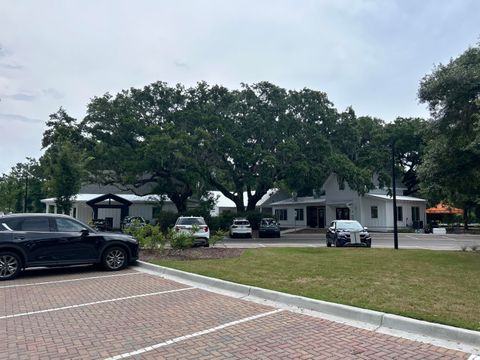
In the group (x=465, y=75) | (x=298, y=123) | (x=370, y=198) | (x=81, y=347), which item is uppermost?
(x=298, y=123)

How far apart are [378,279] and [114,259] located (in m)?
7.41

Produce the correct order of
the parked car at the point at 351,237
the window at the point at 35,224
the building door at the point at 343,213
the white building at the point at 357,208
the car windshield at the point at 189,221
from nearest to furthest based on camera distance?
1. the window at the point at 35,224
2. the parked car at the point at 351,237
3. the car windshield at the point at 189,221
4. the white building at the point at 357,208
5. the building door at the point at 343,213

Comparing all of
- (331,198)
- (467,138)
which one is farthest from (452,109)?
(331,198)

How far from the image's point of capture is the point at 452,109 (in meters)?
15.7

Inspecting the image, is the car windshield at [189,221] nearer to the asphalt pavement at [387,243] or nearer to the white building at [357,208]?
the asphalt pavement at [387,243]

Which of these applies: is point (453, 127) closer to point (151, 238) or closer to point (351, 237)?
point (351, 237)

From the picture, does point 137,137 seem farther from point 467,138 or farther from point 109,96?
point 467,138

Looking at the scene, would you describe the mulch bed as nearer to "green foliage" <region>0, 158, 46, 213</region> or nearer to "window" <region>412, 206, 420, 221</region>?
"window" <region>412, 206, 420, 221</region>

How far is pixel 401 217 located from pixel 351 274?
34.0 meters

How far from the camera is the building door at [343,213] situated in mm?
44719

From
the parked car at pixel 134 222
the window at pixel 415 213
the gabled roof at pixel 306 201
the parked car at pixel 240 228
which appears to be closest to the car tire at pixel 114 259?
the parked car at pixel 134 222

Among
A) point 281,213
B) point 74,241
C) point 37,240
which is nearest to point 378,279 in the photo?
point 74,241

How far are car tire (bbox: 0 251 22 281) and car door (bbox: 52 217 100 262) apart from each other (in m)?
1.03

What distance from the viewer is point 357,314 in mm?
6688
